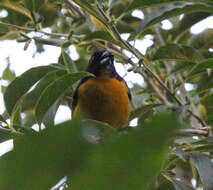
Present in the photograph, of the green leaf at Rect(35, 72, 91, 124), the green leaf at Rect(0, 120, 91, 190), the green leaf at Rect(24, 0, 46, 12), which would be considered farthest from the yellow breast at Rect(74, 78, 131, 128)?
the green leaf at Rect(0, 120, 91, 190)

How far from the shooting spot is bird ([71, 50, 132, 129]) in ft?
10.6

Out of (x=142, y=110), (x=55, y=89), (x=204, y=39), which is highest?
(x=204, y=39)

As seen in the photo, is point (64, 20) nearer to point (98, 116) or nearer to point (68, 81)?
point (98, 116)

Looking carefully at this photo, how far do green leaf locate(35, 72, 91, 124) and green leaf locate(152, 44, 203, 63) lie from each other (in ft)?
3.38

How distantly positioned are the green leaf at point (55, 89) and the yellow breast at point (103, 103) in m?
1.03

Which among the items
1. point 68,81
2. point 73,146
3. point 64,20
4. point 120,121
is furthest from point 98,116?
point 73,146

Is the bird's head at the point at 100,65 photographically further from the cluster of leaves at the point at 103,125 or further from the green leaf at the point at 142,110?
the green leaf at the point at 142,110

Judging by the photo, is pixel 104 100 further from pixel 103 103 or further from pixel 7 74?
→ pixel 7 74

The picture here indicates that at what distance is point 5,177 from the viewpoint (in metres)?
0.44

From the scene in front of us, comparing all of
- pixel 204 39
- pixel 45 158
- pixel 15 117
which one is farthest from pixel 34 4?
pixel 45 158

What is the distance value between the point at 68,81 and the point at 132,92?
189 cm

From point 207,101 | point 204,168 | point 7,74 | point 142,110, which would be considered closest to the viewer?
point 204,168

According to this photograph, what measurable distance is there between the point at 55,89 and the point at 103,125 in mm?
742

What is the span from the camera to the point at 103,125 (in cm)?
134
